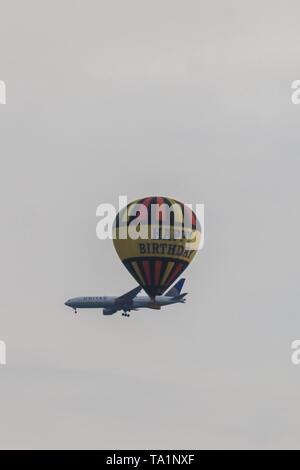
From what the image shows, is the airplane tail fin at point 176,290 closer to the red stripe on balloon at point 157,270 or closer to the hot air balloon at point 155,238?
A: the hot air balloon at point 155,238

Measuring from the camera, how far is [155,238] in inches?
4338

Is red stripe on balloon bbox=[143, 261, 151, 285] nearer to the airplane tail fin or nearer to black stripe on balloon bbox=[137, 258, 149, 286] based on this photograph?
black stripe on balloon bbox=[137, 258, 149, 286]

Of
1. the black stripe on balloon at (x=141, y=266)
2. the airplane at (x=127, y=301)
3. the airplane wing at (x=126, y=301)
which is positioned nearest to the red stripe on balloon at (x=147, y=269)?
the black stripe on balloon at (x=141, y=266)

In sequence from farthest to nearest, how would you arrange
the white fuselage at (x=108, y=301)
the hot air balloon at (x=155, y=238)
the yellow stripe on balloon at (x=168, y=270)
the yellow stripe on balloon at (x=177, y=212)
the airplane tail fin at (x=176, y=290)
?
the airplane tail fin at (x=176, y=290) < the white fuselage at (x=108, y=301) < the yellow stripe on balloon at (x=168, y=270) < the yellow stripe on balloon at (x=177, y=212) < the hot air balloon at (x=155, y=238)

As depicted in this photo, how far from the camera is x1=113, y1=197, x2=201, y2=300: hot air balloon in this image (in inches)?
4338

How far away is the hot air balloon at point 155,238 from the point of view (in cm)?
11019

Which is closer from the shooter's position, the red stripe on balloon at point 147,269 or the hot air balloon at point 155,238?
the hot air balloon at point 155,238

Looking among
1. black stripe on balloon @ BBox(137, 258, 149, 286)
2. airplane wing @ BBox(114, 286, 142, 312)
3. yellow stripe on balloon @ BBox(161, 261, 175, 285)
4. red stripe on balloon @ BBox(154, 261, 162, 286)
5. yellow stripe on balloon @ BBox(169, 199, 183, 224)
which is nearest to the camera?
yellow stripe on balloon @ BBox(169, 199, 183, 224)

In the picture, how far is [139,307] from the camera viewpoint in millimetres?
167375

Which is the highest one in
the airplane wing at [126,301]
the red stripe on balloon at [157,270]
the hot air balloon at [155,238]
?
the airplane wing at [126,301]

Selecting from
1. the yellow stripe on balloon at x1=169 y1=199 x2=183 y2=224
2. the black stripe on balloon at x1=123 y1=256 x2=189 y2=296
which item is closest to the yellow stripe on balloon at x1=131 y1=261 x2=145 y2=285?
the black stripe on balloon at x1=123 y1=256 x2=189 y2=296

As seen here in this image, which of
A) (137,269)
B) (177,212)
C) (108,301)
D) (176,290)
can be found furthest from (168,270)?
(176,290)

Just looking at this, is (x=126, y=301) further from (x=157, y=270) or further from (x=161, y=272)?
(x=157, y=270)
